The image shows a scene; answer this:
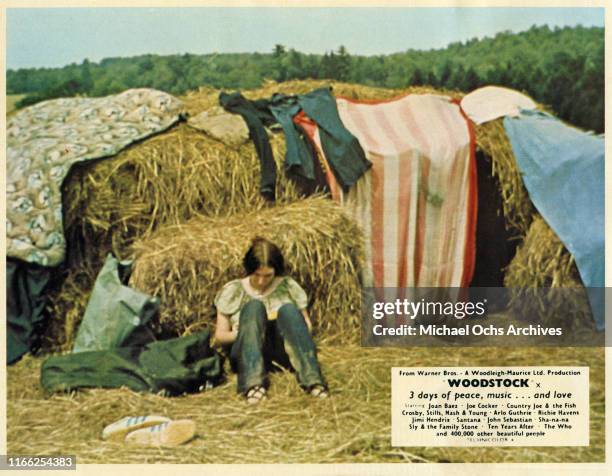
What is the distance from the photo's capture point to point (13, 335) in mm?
5910

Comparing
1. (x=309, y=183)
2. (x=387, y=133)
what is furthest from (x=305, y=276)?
(x=387, y=133)

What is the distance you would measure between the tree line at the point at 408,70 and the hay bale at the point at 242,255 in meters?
0.74

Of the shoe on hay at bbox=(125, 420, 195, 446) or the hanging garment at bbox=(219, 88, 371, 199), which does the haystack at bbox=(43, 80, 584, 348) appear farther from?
the shoe on hay at bbox=(125, 420, 195, 446)

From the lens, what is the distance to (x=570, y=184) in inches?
239

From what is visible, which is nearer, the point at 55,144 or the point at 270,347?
the point at 270,347

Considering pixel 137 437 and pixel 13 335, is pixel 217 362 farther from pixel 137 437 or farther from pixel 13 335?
pixel 13 335

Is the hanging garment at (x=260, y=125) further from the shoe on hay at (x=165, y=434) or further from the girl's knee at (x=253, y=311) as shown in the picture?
the shoe on hay at (x=165, y=434)

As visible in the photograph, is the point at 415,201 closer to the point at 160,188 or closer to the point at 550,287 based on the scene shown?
the point at 550,287

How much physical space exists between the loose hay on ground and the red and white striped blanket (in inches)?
21.3

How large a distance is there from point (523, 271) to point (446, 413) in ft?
2.66

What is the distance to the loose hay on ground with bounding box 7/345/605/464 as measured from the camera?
5.67 meters

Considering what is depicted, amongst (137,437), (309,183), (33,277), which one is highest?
(309,183)

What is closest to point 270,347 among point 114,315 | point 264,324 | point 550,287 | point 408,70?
point 264,324

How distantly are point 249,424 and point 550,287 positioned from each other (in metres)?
1.63
